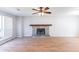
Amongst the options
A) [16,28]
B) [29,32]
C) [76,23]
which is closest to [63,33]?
[76,23]

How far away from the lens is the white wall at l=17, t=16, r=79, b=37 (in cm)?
1045

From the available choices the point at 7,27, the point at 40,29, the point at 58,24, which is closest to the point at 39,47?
the point at 7,27

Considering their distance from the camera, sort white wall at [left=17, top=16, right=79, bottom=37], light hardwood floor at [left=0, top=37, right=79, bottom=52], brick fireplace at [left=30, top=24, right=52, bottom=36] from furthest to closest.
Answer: white wall at [left=17, top=16, right=79, bottom=37] → brick fireplace at [left=30, top=24, right=52, bottom=36] → light hardwood floor at [left=0, top=37, right=79, bottom=52]

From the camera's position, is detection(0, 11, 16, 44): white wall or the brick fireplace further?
the brick fireplace

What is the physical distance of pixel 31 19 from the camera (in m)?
10.5

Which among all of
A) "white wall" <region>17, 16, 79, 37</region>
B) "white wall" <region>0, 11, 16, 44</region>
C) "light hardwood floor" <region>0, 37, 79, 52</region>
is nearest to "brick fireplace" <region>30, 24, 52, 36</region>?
"white wall" <region>17, 16, 79, 37</region>

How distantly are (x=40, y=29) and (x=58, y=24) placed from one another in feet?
6.62

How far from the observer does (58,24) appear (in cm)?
1049

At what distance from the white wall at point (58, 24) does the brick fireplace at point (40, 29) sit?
Answer: 0.46 m

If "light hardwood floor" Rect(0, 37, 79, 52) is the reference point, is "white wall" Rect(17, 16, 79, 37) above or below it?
above

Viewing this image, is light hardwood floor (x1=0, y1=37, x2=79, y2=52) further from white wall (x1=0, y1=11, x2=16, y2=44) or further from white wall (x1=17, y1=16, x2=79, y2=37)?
white wall (x1=17, y1=16, x2=79, y2=37)

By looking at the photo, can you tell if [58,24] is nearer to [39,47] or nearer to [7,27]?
[7,27]

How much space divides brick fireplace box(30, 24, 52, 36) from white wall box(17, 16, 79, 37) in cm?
46
